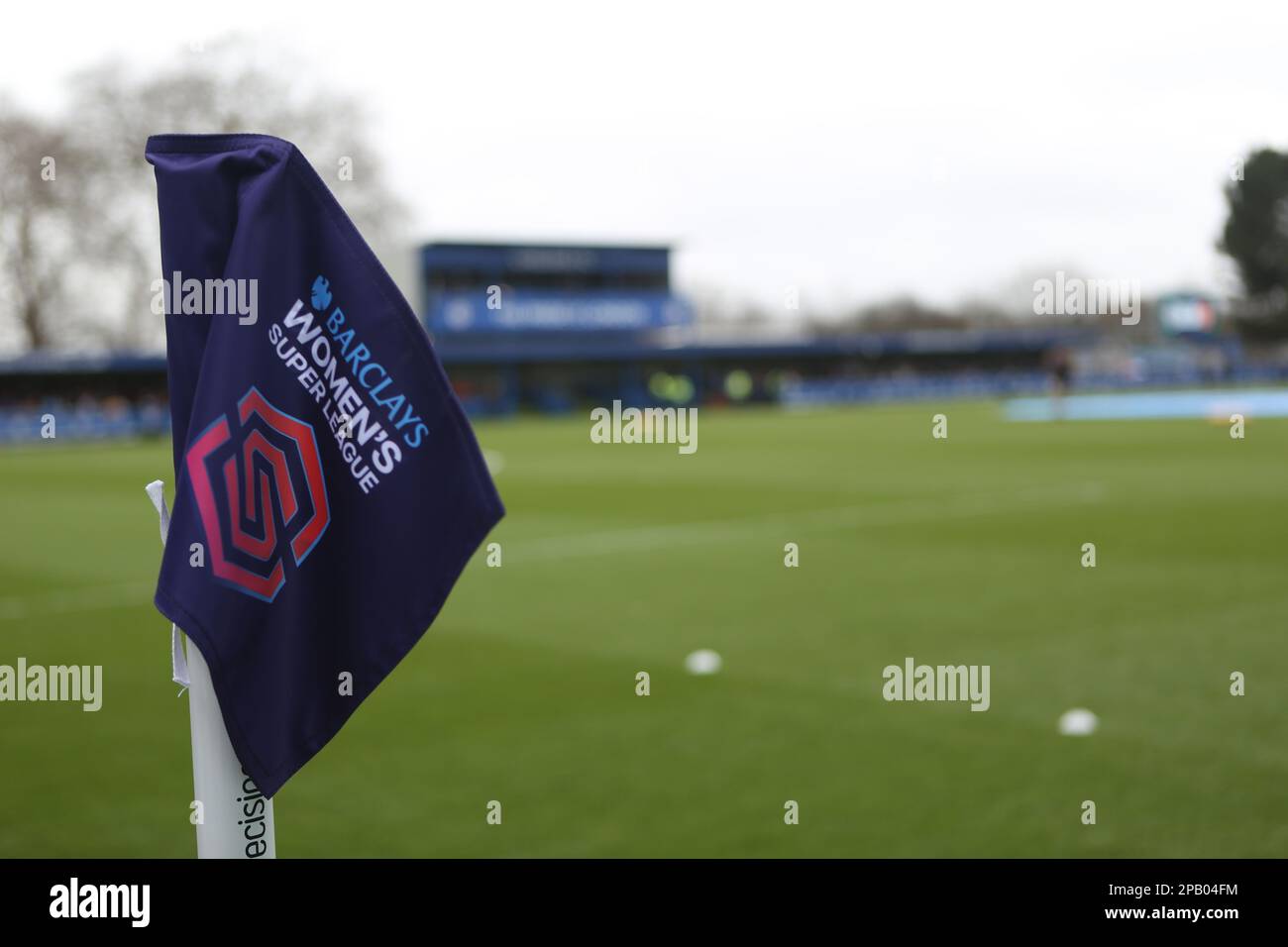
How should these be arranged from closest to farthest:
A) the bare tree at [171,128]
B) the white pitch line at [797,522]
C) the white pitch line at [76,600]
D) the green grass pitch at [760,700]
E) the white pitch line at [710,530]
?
the green grass pitch at [760,700]
the white pitch line at [76,600]
the white pitch line at [710,530]
the white pitch line at [797,522]
the bare tree at [171,128]

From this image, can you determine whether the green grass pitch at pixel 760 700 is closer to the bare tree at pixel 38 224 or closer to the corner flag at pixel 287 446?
the corner flag at pixel 287 446

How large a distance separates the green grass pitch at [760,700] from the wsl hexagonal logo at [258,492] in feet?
9.67

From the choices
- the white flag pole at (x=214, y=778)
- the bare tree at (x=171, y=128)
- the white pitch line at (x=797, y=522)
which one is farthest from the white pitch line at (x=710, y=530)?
the bare tree at (x=171, y=128)

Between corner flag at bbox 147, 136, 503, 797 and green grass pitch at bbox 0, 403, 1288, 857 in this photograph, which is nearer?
corner flag at bbox 147, 136, 503, 797

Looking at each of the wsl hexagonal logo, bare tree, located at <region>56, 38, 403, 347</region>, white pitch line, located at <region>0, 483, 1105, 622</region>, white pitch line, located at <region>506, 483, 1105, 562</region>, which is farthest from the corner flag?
bare tree, located at <region>56, 38, 403, 347</region>

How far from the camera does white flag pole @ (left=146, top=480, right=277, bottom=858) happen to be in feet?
7.70

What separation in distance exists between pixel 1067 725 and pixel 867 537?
7735 mm

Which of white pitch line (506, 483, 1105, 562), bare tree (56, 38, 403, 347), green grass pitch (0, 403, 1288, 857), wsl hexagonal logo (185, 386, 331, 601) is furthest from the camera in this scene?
bare tree (56, 38, 403, 347)

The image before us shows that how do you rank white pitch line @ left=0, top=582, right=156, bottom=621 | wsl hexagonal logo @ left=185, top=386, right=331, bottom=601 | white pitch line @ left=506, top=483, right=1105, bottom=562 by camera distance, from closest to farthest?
wsl hexagonal logo @ left=185, top=386, right=331, bottom=601, white pitch line @ left=0, top=582, right=156, bottom=621, white pitch line @ left=506, top=483, right=1105, bottom=562

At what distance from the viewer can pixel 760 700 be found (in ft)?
24.2

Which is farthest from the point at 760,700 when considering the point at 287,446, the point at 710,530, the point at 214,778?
the point at 710,530

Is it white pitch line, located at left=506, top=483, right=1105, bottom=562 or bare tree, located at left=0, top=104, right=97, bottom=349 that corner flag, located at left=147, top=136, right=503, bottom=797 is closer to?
white pitch line, located at left=506, top=483, right=1105, bottom=562

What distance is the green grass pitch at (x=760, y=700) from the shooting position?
5270mm

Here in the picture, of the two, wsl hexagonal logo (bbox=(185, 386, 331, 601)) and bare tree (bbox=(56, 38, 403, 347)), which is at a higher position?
bare tree (bbox=(56, 38, 403, 347))
